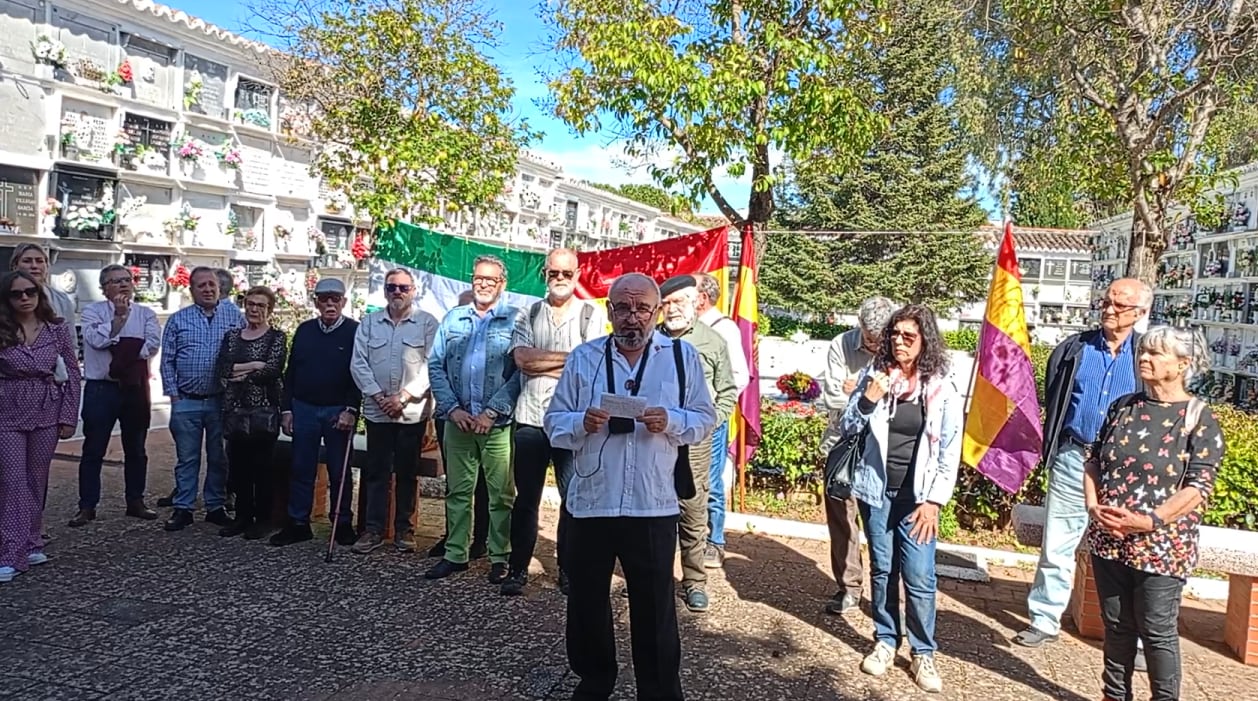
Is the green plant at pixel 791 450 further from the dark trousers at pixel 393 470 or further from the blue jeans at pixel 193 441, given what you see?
the blue jeans at pixel 193 441

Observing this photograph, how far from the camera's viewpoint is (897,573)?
12.9ft

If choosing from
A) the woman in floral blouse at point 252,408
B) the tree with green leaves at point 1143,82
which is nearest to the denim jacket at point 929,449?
the woman in floral blouse at point 252,408

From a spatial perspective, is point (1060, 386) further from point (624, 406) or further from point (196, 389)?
point (196, 389)

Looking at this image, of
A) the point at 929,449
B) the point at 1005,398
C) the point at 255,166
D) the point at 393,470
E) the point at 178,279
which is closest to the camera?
the point at 929,449

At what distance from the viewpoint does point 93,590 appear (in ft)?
15.2

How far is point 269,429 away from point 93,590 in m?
1.36

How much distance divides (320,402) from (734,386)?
2559mm

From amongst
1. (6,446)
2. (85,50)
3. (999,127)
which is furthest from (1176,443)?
(85,50)

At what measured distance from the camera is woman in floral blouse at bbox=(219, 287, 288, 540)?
5602 mm

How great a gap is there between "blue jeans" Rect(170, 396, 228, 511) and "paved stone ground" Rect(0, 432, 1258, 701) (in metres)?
0.40

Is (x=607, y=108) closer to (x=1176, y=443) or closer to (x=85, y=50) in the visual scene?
(x=1176, y=443)

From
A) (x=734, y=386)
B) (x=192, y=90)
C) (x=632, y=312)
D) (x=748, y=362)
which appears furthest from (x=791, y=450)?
(x=192, y=90)

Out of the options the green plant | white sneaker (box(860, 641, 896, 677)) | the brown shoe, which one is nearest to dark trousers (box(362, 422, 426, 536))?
the brown shoe

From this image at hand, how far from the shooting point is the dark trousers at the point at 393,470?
5.37 metres
